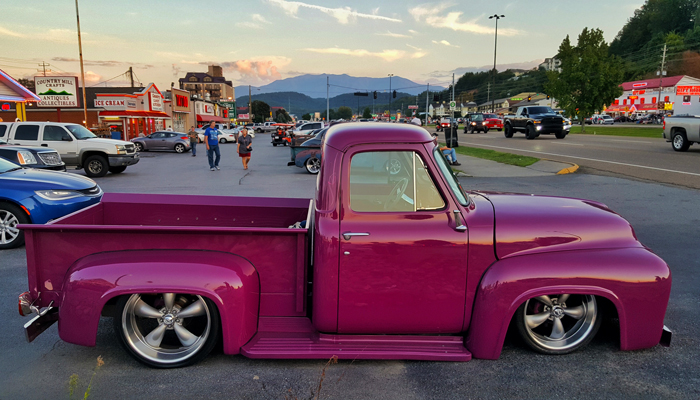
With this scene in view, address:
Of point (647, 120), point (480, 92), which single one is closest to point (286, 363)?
point (647, 120)

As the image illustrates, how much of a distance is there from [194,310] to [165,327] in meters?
0.28

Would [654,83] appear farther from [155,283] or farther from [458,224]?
[155,283]

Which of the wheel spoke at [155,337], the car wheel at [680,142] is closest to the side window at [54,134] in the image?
the wheel spoke at [155,337]

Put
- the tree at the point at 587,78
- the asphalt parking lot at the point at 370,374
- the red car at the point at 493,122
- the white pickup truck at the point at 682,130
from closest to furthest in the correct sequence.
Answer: the asphalt parking lot at the point at 370,374 → the white pickup truck at the point at 682,130 → the tree at the point at 587,78 → the red car at the point at 493,122

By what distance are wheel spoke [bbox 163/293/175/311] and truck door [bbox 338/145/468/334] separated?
1258mm

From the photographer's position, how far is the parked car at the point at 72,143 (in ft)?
54.4

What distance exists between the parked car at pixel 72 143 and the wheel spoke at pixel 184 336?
15.8 meters

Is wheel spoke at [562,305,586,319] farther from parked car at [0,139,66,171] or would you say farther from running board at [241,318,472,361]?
parked car at [0,139,66,171]

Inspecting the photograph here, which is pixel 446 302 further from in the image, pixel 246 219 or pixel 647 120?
pixel 647 120

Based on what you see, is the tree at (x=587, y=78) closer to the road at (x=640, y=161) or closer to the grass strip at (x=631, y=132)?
the grass strip at (x=631, y=132)

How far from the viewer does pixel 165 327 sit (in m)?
3.52

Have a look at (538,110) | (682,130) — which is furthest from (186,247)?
(538,110)

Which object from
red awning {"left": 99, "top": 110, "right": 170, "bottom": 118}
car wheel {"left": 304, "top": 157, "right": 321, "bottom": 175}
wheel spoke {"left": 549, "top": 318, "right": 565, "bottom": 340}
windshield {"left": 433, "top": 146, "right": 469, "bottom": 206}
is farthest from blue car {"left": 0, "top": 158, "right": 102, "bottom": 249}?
red awning {"left": 99, "top": 110, "right": 170, "bottom": 118}

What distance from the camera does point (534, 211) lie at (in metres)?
3.66
